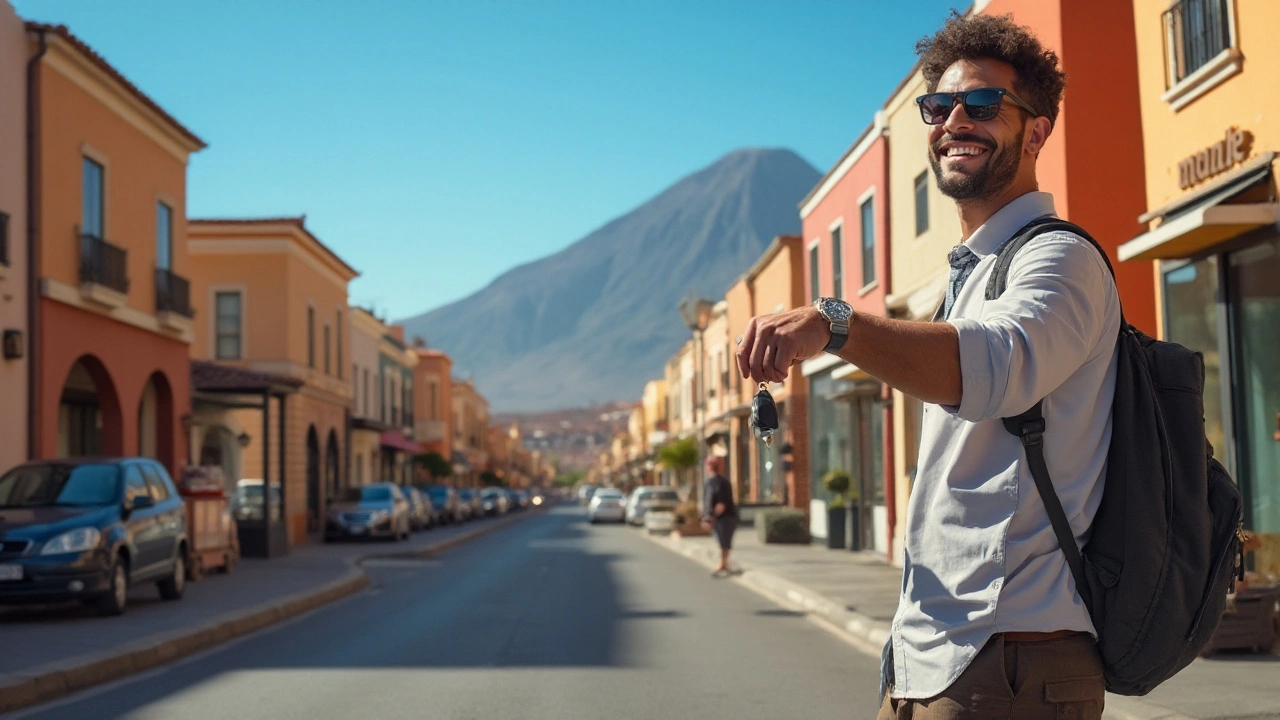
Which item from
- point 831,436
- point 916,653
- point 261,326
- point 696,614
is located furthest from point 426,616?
point 261,326

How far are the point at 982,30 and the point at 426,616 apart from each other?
43.7ft

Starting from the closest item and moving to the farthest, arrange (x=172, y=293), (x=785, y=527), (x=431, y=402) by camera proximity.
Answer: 1. (x=172, y=293)
2. (x=785, y=527)
3. (x=431, y=402)

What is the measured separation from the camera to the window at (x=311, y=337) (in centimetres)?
3966

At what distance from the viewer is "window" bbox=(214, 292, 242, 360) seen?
1467 inches

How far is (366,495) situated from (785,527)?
40.4 ft

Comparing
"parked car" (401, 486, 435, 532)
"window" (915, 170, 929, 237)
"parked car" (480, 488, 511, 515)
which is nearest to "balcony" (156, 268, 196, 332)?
"window" (915, 170, 929, 237)

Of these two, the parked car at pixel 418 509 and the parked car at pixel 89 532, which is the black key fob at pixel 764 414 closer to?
the parked car at pixel 89 532

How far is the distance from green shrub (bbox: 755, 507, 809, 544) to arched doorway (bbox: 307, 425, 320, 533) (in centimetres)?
1611

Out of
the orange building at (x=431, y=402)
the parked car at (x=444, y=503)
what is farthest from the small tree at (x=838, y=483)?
the orange building at (x=431, y=402)

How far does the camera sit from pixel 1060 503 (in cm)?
244

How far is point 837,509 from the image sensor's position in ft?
90.3

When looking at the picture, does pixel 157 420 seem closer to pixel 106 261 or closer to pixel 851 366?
pixel 106 261

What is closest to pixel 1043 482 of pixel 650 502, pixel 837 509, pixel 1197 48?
pixel 1197 48

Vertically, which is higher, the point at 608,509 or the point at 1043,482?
the point at 1043,482
